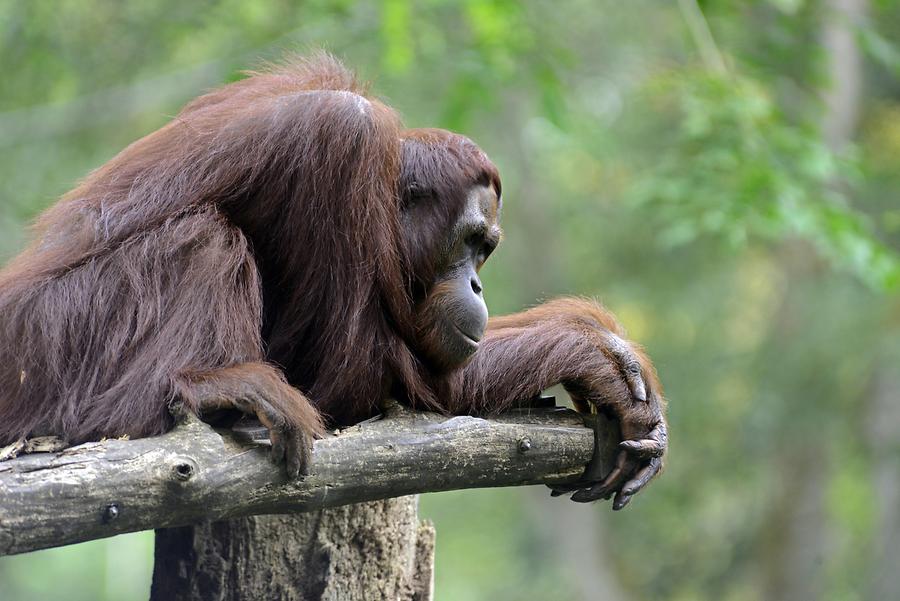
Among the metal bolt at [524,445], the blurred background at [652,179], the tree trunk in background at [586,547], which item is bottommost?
the tree trunk in background at [586,547]

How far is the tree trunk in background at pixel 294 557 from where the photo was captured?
3457 mm

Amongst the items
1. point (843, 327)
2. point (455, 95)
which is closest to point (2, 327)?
point (455, 95)

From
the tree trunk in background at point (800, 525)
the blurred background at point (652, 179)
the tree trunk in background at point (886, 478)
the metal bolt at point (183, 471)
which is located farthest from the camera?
the tree trunk in background at point (800, 525)

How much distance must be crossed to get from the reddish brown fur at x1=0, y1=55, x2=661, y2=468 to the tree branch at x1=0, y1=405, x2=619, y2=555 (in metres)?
0.19

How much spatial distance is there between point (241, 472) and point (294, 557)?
930 mm

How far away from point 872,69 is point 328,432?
1072 centimetres

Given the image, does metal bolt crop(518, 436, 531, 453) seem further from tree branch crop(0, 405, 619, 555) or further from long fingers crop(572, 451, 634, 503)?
long fingers crop(572, 451, 634, 503)

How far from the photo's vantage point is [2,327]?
328 centimetres

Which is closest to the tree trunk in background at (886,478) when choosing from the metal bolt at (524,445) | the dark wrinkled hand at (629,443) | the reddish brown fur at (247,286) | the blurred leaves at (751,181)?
the blurred leaves at (751,181)

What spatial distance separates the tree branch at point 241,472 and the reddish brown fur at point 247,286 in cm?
19

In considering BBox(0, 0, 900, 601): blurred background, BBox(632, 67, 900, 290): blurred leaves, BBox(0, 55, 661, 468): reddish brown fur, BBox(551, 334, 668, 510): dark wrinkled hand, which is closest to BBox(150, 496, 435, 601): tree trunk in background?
BBox(0, 55, 661, 468): reddish brown fur

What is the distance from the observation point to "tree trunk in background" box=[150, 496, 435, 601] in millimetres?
3457

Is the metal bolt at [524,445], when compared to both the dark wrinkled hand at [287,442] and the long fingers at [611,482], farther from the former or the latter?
the dark wrinkled hand at [287,442]

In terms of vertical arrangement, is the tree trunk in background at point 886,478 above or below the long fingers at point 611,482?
below
